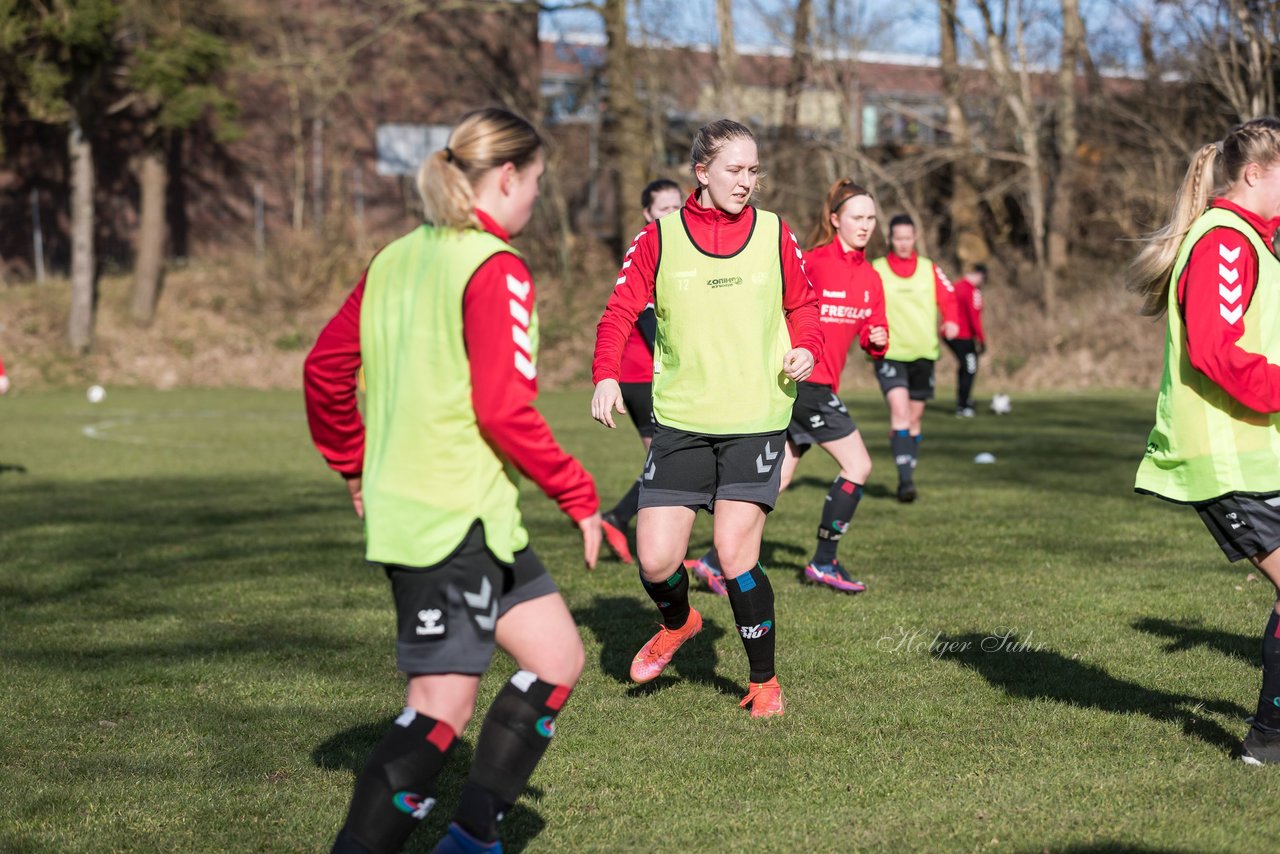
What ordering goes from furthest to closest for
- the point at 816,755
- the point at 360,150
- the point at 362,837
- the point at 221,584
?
the point at 360,150 → the point at 221,584 → the point at 816,755 → the point at 362,837

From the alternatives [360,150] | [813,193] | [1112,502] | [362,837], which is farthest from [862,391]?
[362,837]

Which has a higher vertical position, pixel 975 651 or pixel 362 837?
pixel 362 837

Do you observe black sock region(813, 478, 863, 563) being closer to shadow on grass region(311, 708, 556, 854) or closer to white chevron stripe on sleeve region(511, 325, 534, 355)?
shadow on grass region(311, 708, 556, 854)

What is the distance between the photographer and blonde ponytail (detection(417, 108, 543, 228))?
125 inches

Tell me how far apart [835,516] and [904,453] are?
378 centimetres

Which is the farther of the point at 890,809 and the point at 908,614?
the point at 908,614

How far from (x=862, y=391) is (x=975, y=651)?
1971 centimetres

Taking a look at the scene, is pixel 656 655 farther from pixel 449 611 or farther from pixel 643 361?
pixel 643 361

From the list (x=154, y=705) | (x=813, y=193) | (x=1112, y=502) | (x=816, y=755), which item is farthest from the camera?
(x=813, y=193)

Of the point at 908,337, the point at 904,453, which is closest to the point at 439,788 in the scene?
the point at 904,453

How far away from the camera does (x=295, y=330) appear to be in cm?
3125

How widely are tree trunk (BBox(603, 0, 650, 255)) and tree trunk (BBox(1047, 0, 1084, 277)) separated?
934 centimetres

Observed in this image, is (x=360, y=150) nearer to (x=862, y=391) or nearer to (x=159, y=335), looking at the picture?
(x=159, y=335)

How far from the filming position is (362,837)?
313 cm
